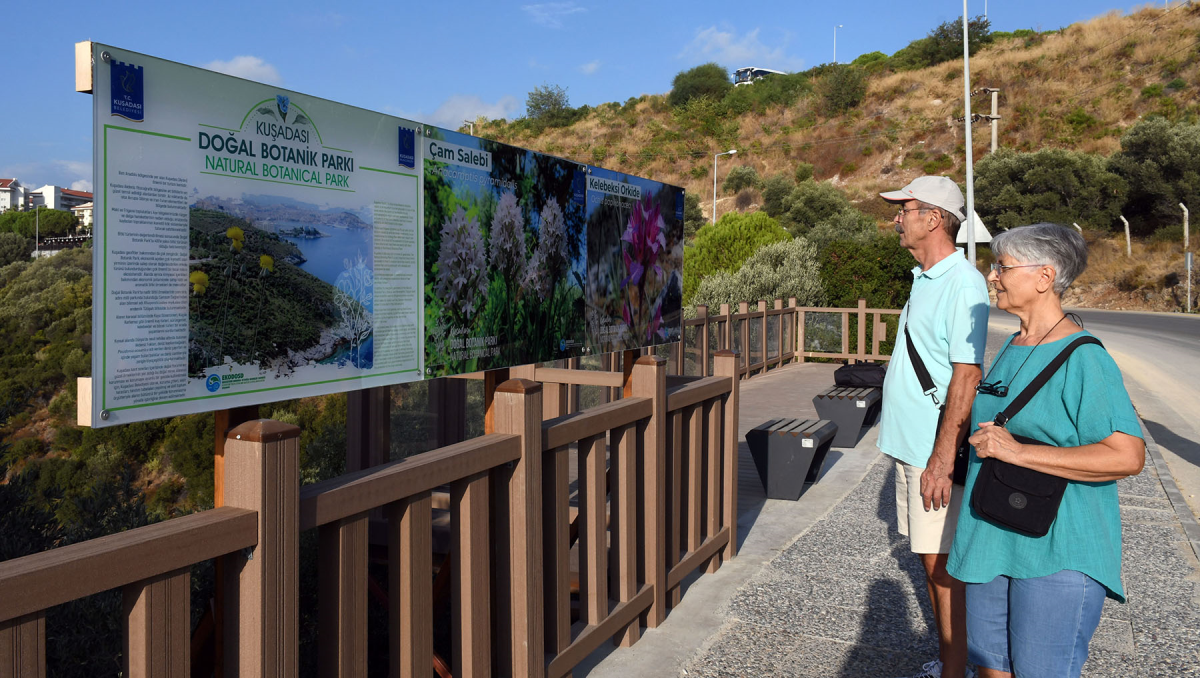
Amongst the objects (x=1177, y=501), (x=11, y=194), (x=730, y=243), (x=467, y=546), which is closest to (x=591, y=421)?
(x=467, y=546)

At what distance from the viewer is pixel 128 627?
5.52 ft

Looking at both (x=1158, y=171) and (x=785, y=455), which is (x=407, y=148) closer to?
(x=785, y=455)

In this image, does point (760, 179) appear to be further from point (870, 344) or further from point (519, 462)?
point (519, 462)

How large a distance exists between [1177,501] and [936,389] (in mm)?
4576

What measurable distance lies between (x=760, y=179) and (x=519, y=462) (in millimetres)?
57661

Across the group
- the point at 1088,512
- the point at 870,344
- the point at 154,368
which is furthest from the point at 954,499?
the point at 870,344

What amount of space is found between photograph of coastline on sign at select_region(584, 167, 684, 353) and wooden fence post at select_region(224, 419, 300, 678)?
2141 mm

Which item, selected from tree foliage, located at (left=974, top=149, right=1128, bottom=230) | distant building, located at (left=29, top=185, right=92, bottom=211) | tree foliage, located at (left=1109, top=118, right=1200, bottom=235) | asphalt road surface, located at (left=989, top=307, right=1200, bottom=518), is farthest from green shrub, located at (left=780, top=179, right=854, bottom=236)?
distant building, located at (left=29, top=185, right=92, bottom=211)

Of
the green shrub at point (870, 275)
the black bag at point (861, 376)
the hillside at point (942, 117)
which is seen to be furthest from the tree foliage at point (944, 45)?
the black bag at point (861, 376)

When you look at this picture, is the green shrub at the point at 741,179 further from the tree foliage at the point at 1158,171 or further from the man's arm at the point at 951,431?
the man's arm at the point at 951,431

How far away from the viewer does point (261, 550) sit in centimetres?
187

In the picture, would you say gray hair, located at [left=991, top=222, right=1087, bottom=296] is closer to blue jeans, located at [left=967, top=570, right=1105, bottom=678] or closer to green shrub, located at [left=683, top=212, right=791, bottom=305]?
blue jeans, located at [left=967, top=570, right=1105, bottom=678]

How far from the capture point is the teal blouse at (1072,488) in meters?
2.30

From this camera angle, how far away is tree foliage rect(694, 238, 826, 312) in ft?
62.7
